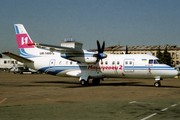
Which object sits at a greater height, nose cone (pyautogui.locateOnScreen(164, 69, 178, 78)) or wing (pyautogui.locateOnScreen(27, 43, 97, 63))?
wing (pyautogui.locateOnScreen(27, 43, 97, 63))

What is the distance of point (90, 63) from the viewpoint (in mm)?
24766

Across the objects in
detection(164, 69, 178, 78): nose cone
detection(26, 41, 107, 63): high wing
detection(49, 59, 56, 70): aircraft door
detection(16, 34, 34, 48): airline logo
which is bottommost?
detection(164, 69, 178, 78): nose cone

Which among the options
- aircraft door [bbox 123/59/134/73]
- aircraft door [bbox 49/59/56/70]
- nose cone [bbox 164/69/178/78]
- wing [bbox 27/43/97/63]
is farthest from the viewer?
aircraft door [bbox 49/59/56/70]

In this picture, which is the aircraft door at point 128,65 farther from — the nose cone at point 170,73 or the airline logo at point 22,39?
the airline logo at point 22,39

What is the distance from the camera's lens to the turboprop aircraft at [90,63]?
2283 centimetres

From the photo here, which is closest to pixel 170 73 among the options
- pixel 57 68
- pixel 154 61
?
pixel 154 61

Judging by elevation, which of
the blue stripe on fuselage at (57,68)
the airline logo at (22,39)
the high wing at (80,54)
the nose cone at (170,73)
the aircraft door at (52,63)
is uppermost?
the airline logo at (22,39)

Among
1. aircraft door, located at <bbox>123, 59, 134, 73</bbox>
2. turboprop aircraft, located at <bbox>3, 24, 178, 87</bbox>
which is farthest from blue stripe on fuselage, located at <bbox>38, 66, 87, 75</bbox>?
aircraft door, located at <bbox>123, 59, 134, 73</bbox>

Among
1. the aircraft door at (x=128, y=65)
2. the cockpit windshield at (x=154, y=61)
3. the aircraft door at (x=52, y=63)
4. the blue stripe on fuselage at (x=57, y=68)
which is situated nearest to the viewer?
the cockpit windshield at (x=154, y=61)

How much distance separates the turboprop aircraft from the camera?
74.9 ft

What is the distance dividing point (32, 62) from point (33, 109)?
64.5 ft

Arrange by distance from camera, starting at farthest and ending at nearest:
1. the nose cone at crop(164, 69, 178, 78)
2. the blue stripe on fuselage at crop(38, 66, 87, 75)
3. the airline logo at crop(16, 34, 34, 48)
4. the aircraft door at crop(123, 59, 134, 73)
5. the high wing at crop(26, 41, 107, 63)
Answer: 1. the airline logo at crop(16, 34, 34, 48)
2. the blue stripe on fuselage at crop(38, 66, 87, 75)
3. the high wing at crop(26, 41, 107, 63)
4. the aircraft door at crop(123, 59, 134, 73)
5. the nose cone at crop(164, 69, 178, 78)

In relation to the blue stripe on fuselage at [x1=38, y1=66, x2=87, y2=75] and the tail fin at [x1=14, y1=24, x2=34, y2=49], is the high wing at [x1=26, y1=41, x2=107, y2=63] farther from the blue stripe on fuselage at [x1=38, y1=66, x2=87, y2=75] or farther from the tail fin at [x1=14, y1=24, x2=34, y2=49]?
the tail fin at [x1=14, y1=24, x2=34, y2=49]

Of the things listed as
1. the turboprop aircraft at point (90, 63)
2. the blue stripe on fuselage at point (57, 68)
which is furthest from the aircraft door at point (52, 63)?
the blue stripe on fuselage at point (57, 68)
